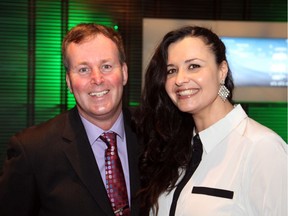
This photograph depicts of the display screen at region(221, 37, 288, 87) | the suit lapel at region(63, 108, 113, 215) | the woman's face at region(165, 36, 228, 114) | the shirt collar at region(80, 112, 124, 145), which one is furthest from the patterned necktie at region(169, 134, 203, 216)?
the display screen at region(221, 37, 288, 87)

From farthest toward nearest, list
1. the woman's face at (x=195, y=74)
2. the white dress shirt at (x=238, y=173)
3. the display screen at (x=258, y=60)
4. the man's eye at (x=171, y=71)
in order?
the display screen at (x=258, y=60) → the man's eye at (x=171, y=71) → the woman's face at (x=195, y=74) → the white dress shirt at (x=238, y=173)

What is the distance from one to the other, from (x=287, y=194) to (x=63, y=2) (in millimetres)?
4472

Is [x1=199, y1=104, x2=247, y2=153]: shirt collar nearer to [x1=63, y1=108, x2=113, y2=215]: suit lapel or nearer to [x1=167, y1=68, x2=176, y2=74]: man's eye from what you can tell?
[x1=167, y1=68, x2=176, y2=74]: man's eye

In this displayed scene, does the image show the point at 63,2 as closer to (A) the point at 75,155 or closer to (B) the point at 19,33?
(B) the point at 19,33

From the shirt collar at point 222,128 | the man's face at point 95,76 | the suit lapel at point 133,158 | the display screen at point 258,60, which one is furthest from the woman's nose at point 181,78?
the display screen at point 258,60

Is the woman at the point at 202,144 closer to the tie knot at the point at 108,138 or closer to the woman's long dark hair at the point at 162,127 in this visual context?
the woman's long dark hair at the point at 162,127

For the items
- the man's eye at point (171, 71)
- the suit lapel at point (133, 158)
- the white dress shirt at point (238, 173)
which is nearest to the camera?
the white dress shirt at point (238, 173)

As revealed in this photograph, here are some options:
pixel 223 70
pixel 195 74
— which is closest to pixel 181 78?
pixel 195 74

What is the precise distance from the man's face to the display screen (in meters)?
3.15

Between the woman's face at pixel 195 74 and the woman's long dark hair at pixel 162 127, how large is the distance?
4 centimetres

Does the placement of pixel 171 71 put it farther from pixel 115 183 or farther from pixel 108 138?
pixel 115 183

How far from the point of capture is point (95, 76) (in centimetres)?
223

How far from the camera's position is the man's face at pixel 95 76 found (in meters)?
2.24

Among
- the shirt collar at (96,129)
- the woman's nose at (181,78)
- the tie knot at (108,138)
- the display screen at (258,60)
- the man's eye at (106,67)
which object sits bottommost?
the tie knot at (108,138)
